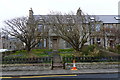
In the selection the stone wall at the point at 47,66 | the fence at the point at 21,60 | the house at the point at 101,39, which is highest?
the house at the point at 101,39

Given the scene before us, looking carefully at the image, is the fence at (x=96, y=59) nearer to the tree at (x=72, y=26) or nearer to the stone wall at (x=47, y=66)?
the stone wall at (x=47, y=66)

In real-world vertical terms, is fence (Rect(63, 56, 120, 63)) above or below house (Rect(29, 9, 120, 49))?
below

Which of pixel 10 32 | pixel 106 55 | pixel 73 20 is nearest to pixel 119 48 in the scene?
pixel 106 55

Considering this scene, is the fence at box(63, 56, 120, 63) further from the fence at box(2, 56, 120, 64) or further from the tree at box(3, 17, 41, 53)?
the tree at box(3, 17, 41, 53)

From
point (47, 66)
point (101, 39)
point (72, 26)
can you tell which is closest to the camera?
point (47, 66)

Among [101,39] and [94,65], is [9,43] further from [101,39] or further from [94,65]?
A: [94,65]

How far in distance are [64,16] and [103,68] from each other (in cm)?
860

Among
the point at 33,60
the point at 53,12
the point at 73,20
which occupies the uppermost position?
the point at 53,12

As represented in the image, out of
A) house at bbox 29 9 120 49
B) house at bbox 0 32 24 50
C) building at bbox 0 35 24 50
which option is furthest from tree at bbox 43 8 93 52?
building at bbox 0 35 24 50

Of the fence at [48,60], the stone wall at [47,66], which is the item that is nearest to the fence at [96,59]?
the fence at [48,60]

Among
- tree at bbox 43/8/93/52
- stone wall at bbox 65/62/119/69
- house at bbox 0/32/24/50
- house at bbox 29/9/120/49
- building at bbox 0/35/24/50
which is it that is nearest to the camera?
stone wall at bbox 65/62/119/69

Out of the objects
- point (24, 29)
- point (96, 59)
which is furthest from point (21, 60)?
point (96, 59)

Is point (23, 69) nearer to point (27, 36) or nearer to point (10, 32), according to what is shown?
point (27, 36)

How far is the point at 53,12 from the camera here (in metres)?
14.0
